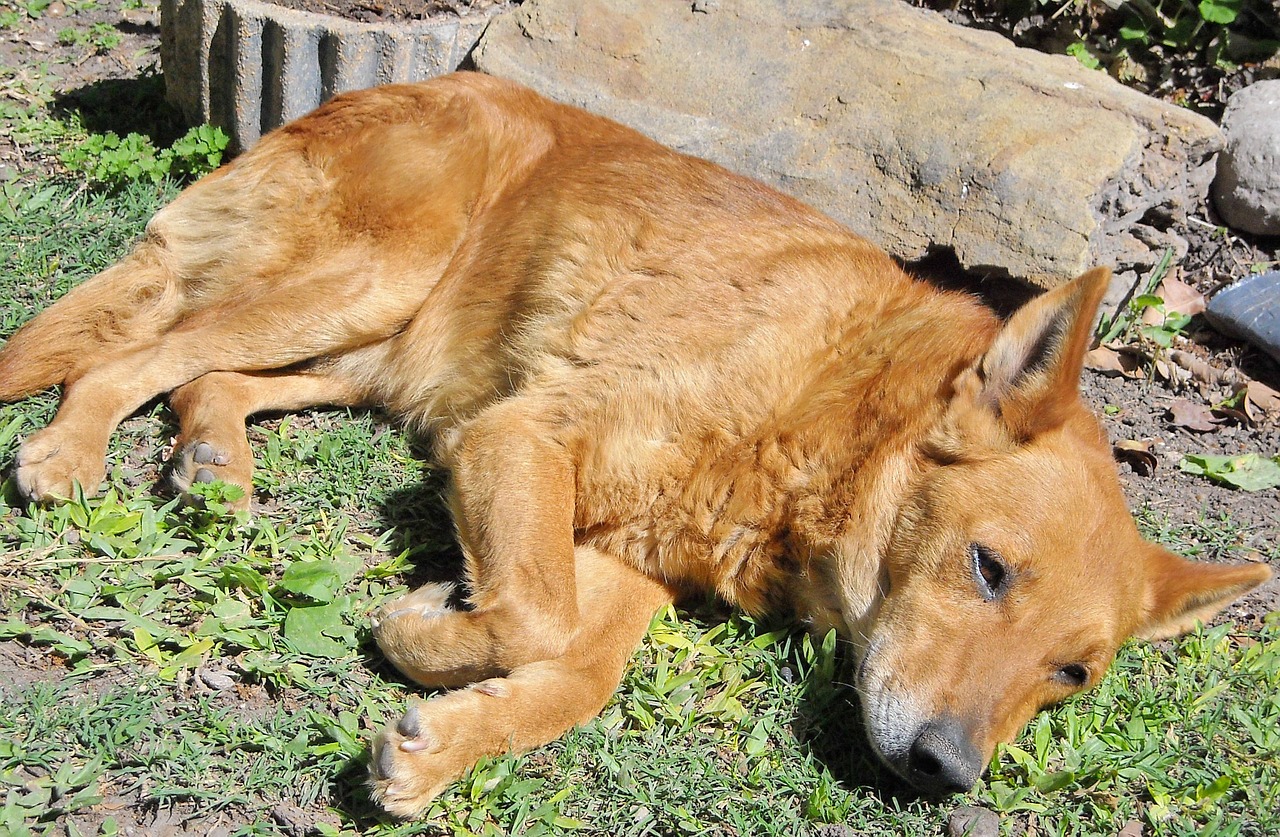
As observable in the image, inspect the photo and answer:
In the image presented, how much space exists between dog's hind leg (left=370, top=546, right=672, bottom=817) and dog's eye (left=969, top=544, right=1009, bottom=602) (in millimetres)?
1193

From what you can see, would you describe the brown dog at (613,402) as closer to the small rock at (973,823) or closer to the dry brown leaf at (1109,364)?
the small rock at (973,823)

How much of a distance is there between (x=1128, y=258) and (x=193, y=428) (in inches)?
181

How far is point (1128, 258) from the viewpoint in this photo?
5531 mm

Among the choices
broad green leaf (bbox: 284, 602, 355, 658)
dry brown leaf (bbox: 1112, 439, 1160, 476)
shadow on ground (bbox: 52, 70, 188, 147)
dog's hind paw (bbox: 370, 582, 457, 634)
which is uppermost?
shadow on ground (bbox: 52, 70, 188, 147)

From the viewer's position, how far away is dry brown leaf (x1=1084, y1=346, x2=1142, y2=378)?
584 centimetres

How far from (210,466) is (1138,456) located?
14.2ft

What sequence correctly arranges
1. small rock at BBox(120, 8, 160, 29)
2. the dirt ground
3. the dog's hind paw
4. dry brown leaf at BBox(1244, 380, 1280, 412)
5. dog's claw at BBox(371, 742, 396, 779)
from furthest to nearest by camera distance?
small rock at BBox(120, 8, 160, 29)
dry brown leaf at BBox(1244, 380, 1280, 412)
the dirt ground
the dog's hind paw
dog's claw at BBox(371, 742, 396, 779)

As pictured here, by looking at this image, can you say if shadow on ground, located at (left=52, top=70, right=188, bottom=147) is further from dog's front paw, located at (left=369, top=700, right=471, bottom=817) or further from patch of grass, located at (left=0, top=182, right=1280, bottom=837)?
dog's front paw, located at (left=369, top=700, right=471, bottom=817)

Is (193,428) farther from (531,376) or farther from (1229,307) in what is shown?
(1229,307)

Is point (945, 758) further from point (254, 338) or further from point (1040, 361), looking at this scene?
point (254, 338)

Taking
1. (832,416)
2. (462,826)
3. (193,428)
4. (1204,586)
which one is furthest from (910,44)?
(462,826)

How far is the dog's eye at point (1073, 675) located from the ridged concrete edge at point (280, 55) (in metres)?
4.38

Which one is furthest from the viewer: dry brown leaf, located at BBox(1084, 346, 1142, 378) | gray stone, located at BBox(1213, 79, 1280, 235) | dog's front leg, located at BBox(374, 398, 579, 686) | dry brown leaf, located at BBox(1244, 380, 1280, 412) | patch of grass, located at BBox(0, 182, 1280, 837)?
gray stone, located at BBox(1213, 79, 1280, 235)

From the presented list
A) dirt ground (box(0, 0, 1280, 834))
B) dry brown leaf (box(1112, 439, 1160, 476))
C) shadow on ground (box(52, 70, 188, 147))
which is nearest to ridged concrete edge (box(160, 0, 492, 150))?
dirt ground (box(0, 0, 1280, 834))
